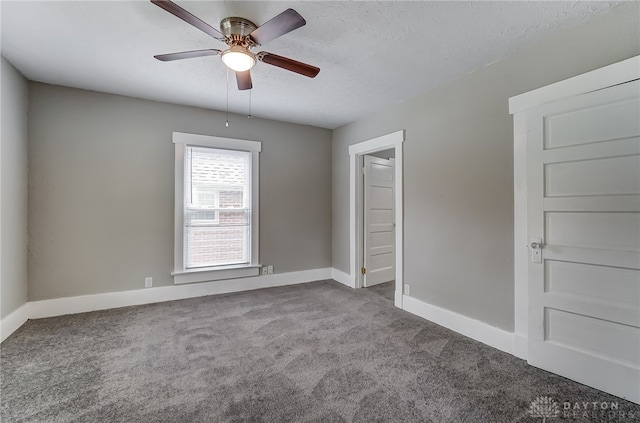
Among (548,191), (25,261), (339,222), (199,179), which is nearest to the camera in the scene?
(548,191)

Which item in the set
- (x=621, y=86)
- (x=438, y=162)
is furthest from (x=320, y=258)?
(x=621, y=86)

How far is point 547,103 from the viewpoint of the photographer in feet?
6.98

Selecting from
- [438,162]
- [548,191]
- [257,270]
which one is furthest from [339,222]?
[548,191]

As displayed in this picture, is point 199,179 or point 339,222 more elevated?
point 199,179

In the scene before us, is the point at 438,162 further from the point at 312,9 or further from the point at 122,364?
the point at 122,364

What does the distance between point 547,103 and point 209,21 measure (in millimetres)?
2555

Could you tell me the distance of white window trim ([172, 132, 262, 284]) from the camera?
3.68m

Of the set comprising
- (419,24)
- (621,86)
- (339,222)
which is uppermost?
(419,24)

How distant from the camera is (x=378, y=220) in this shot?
451 cm

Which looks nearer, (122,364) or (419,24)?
(419,24)

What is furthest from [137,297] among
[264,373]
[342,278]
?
[342,278]

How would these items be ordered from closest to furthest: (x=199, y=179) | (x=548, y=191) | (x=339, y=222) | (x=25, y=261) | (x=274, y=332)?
(x=548, y=191), (x=274, y=332), (x=25, y=261), (x=199, y=179), (x=339, y=222)

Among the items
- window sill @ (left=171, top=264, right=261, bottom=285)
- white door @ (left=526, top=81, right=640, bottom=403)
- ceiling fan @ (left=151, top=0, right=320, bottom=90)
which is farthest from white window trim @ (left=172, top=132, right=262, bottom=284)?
white door @ (left=526, top=81, right=640, bottom=403)

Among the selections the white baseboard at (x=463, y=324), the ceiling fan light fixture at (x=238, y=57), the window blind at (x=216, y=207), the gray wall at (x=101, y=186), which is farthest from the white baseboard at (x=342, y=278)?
the ceiling fan light fixture at (x=238, y=57)
